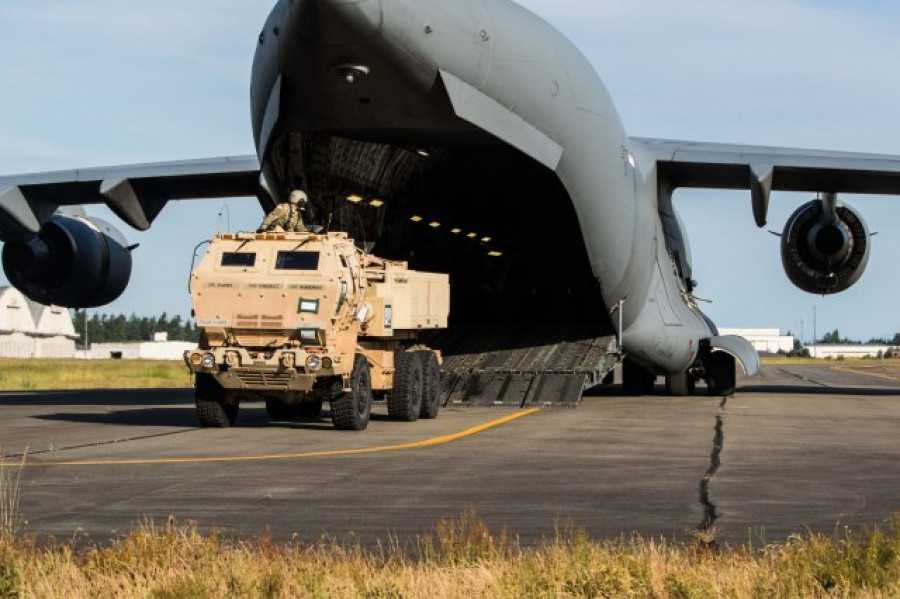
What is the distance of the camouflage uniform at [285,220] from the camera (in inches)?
672

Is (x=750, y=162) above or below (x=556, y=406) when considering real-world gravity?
above

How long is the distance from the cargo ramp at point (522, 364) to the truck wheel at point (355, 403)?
557 cm

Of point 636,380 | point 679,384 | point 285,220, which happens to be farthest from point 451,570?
point 636,380

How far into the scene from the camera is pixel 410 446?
13695 millimetres

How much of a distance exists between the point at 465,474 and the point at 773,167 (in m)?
13.1

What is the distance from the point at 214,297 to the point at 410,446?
3.31 meters

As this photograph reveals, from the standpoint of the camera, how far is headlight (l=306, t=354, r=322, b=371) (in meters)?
14.8

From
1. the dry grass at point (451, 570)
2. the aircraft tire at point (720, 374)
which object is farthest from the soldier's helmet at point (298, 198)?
the aircraft tire at point (720, 374)

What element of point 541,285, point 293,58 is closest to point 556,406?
point 541,285

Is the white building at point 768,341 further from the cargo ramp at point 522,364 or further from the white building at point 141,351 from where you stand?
the cargo ramp at point 522,364

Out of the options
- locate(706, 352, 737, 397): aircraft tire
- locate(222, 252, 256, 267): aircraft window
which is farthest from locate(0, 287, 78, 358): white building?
locate(222, 252, 256, 267): aircraft window

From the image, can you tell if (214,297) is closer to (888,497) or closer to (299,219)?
(299,219)

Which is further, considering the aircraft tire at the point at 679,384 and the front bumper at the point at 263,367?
the aircraft tire at the point at 679,384

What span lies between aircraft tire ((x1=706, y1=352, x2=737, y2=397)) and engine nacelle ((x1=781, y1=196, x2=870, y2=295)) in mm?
2139
